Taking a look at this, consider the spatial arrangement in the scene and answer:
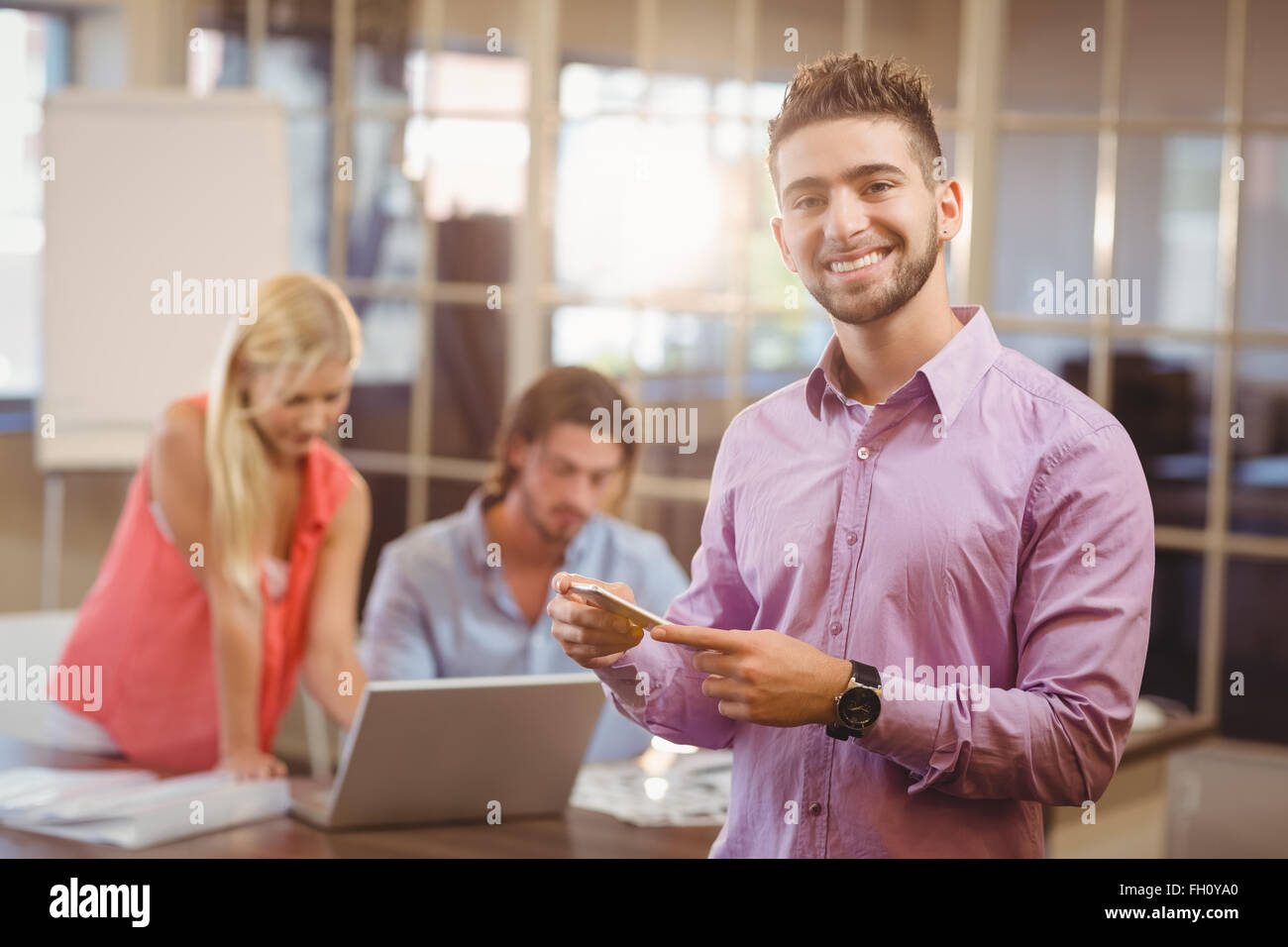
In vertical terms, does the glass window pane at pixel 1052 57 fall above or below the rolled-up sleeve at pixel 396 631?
above

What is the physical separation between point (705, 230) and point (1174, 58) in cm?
123

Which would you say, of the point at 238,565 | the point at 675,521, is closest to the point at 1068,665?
the point at 238,565

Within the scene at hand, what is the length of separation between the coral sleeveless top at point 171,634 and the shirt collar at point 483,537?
289mm

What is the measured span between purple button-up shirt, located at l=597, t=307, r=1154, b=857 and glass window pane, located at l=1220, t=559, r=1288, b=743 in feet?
6.40

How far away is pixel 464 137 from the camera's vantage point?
13.7ft

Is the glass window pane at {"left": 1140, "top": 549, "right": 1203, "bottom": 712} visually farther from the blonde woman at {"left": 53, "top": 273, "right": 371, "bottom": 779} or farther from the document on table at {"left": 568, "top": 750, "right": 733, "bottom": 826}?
the blonde woman at {"left": 53, "top": 273, "right": 371, "bottom": 779}

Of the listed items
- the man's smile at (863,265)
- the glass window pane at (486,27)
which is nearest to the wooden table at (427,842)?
the man's smile at (863,265)

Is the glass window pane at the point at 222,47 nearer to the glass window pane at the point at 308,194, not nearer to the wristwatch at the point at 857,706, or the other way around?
the glass window pane at the point at 308,194

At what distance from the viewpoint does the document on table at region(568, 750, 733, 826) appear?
6.86 ft

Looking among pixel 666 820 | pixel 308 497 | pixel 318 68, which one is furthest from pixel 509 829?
pixel 318 68

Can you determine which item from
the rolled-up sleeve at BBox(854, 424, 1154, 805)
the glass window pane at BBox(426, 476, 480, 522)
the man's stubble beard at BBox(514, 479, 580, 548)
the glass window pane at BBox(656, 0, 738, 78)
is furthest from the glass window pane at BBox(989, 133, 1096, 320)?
the rolled-up sleeve at BBox(854, 424, 1154, 805)

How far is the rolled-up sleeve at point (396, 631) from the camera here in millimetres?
2654

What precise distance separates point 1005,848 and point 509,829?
0.78 meters

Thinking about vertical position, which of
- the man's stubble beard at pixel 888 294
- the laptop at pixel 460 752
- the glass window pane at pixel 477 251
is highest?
the glass window pane at pixel 477 251
